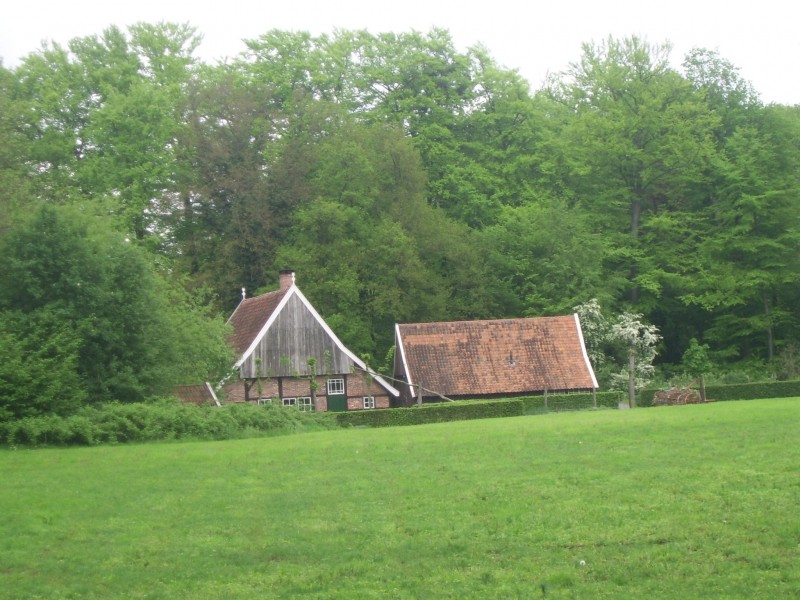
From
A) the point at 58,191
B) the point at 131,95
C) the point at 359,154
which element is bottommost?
the point at 58,191

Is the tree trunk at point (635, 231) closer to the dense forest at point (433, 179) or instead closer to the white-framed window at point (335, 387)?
the dense forest at point (433, 179)

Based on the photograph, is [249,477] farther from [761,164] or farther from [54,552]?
[761,164]

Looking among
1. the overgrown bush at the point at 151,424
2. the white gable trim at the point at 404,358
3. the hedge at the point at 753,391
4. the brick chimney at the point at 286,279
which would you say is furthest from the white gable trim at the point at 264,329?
the hedge at the point at 753,391

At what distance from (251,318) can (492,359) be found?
36.3 ft

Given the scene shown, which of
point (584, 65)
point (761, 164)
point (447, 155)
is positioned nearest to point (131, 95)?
point (447, 155)

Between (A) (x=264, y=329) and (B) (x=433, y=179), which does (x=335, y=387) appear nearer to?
(A) (x=264, y=329)

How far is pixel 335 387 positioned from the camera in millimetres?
43625

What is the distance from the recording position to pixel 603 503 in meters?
13.1

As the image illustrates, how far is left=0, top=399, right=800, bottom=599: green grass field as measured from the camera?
10172 millimetres

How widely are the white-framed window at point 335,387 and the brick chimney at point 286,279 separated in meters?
4.63

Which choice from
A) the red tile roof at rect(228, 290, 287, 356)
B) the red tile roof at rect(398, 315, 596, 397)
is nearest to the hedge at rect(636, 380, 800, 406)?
the red tile roof at rect(398, 315, 596, 397)

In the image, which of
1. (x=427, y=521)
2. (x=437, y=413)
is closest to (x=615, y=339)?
(x=437, y=413)

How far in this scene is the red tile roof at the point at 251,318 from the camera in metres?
43.0

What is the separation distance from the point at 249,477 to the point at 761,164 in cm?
4306
